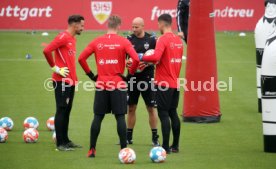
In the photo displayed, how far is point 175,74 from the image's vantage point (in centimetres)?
1486

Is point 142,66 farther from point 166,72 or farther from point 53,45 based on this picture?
point 53,45

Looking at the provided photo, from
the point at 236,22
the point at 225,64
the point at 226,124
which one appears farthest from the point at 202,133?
the point at 236,22

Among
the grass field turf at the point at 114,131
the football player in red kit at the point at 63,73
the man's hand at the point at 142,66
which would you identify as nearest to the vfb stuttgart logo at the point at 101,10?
the grass field turf at the point at 114,131

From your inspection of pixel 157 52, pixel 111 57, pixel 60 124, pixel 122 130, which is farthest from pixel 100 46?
pixel 60 124

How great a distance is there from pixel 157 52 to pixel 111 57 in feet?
3.30

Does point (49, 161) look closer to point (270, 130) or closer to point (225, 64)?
point (270, 130)

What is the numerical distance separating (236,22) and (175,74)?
22165 mm

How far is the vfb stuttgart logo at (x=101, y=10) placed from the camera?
3544 cm

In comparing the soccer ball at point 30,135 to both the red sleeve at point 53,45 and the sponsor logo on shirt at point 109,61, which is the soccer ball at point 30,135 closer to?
the red sleeve at point 53,45

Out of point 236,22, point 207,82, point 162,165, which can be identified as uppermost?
point 236,22

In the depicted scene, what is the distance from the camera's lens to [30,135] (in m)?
15.6

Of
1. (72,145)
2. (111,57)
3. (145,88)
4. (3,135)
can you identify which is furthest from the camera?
(145,88)

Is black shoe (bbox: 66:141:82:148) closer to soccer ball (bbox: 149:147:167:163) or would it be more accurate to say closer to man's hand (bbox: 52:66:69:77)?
man's hand (bbox: 52:66:69:77)

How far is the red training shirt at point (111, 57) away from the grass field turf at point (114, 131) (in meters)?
1.43
